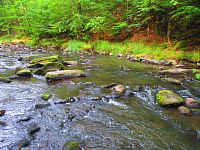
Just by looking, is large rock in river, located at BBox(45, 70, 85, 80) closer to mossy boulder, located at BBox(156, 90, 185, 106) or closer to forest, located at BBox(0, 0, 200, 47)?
mossy boulder, located at BBox(156, 90, 185, 106)

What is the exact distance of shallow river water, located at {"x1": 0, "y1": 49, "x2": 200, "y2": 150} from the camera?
5.22 m

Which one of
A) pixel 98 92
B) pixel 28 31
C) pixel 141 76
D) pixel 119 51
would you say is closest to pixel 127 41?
pixel 119 51

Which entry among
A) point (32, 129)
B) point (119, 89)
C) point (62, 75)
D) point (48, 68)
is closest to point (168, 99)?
point (119, 89)

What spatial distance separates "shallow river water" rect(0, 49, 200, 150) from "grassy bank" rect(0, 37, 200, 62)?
186 inches

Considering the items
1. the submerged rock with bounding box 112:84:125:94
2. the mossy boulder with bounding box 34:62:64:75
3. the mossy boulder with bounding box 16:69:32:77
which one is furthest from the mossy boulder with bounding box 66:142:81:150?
the mossy boulder with bounding box 34:62:64:75

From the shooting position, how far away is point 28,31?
2825 centimetres

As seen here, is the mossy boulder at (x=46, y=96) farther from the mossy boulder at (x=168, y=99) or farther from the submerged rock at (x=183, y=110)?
the submerged rock at (x=183, y=110)

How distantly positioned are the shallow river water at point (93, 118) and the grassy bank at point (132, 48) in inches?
186

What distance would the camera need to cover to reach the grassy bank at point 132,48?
1442cm

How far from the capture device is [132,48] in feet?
58.6

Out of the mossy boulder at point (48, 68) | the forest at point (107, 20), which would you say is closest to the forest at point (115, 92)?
the mossy boulder at point (48, 68)

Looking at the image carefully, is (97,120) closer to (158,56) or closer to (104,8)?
(158,56)

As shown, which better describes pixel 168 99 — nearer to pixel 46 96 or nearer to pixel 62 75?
pixel 46 96

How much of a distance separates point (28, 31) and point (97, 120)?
79.2 ft
